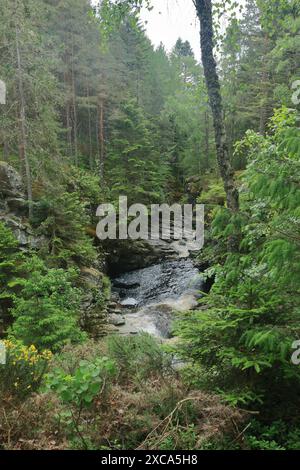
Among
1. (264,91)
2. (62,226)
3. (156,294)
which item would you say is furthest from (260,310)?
(264,91)

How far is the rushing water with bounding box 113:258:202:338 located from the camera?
11.8 metres

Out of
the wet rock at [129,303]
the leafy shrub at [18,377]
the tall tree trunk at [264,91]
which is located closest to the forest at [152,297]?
the leafy shrub at [18,377]

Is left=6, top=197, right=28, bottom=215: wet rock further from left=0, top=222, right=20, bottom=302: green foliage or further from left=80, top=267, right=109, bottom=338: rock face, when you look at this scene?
left=80, top=267, right=109, bottom=338: rock face

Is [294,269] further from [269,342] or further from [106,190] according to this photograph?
[106,190]

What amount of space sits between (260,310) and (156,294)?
1140 cm

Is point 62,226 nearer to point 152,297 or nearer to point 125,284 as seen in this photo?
point 152,297

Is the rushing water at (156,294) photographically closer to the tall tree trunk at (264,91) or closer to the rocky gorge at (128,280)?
the rocky gorge at (128,280)

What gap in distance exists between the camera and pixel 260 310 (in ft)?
11.9

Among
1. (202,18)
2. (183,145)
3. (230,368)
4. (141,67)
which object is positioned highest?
(141,67)

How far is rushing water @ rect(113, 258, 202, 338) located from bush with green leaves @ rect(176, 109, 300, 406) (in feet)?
21.3
